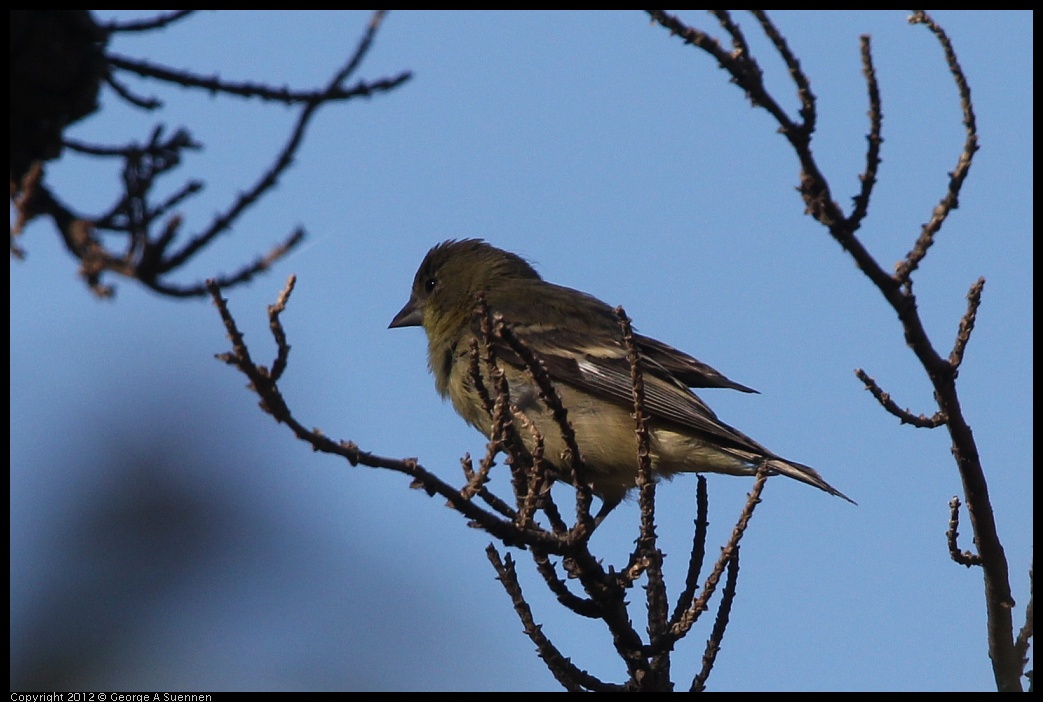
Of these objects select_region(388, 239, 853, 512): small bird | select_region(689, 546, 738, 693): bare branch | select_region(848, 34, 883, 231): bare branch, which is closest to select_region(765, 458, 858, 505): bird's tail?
Answer: select_region(388, 239, 853, 512): small bird

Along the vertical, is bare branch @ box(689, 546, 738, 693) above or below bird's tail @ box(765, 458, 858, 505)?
below

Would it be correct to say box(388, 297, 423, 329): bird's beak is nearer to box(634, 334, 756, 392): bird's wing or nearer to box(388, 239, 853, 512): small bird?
box(388, 239, 853, 512): small bird

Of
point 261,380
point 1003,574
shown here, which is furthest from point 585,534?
point 261,380

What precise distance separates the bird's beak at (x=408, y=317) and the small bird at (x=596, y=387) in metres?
0.14

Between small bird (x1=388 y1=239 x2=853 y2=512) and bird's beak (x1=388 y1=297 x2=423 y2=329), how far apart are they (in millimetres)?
140

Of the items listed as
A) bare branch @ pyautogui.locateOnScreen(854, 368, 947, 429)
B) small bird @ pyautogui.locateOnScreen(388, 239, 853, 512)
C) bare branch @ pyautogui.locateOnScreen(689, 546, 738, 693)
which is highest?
small bird @ pyautogui.locateOnScreen(388, 239, 853, 512)

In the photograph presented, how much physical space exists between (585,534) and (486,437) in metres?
2.52

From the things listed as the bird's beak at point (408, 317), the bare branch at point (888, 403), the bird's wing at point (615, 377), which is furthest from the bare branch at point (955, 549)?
the bird's beak at point (408, 317)

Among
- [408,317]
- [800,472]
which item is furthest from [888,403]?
[408,317]

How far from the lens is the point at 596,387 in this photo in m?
7.27

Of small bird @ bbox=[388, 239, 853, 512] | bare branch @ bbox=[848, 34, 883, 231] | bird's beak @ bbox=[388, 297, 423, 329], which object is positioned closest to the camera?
bare branch @ bbox=[848, 34, 883, 231]

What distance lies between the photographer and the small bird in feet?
22.5

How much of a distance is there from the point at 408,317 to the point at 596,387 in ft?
7.18

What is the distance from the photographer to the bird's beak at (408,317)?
8844 mm
